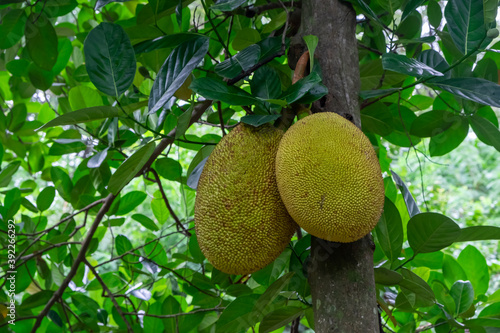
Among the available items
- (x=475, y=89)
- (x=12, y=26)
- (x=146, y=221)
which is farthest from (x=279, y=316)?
(x=12, y=26)

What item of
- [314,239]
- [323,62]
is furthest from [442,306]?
[323,62]

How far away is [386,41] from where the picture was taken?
877 millimetres

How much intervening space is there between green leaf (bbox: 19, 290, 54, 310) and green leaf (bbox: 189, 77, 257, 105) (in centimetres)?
69

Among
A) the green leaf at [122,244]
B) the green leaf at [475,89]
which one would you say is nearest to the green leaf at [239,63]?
the green leaf at [475,89]

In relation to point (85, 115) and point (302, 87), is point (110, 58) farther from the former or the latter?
point (302, 87)

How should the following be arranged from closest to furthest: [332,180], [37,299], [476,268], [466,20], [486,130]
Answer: [332,180]
[466,20]
[486,130]
[476,268]
[37,299]

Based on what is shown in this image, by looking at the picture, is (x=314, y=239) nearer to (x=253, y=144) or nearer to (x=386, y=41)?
(x=253, y=144)

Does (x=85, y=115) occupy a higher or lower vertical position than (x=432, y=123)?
higher

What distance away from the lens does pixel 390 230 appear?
0.69m

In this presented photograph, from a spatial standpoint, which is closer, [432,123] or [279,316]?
[279,316]

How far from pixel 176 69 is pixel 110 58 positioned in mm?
85

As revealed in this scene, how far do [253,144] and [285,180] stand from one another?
0.32 feet

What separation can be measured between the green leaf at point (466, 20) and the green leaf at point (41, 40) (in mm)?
723

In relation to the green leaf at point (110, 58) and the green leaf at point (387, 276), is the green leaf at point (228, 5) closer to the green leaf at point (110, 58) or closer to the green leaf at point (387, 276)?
the green leaf at point (110, 58)
